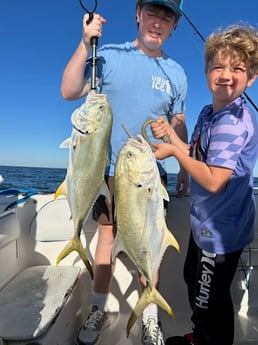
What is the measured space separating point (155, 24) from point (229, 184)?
123cm

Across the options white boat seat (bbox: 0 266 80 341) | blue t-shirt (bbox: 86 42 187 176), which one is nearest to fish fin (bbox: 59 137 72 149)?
blue t-shirt (bbox: 86 42 187 176)

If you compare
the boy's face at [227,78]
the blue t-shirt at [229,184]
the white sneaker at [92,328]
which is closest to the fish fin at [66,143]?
the blue t-shirt at [229,184]

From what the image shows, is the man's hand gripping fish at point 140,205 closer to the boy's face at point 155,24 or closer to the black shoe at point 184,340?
the black shoe at point 184,340

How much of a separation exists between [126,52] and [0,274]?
6.48 feet

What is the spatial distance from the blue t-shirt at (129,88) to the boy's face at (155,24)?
5.6 inches

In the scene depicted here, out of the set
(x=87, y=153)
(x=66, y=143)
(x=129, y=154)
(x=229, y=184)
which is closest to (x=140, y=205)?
(x=129, y=154)

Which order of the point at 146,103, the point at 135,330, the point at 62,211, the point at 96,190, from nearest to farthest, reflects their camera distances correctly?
the point at 96,190 < the point at 146,103 < the point at 135,330 < the point at 62,211

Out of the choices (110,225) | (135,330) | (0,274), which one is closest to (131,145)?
(110,225)

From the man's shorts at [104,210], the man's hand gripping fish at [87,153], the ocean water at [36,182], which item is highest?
the man's hand gripping fish at [87,153]

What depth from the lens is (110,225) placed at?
8.69 ft

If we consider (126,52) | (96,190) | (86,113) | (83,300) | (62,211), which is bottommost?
(83,300)

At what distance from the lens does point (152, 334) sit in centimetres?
244

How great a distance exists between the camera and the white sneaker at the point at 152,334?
94.7 inches

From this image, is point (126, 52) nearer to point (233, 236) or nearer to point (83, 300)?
point (233, 236)
